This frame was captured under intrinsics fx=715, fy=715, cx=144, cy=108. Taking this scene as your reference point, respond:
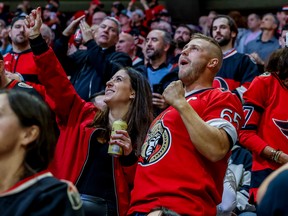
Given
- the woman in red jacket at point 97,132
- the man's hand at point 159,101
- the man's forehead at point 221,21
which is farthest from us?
the man's forehead at point 221,21

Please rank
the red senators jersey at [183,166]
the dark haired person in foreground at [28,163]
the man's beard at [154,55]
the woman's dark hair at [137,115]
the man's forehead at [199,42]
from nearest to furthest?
the dark haired person in foreground at [28,163]
the red senators jersey at [183,166]
the man's forehead at [199,42]
the woman's dark hair at [137,115]
the man's beard at [154,55]

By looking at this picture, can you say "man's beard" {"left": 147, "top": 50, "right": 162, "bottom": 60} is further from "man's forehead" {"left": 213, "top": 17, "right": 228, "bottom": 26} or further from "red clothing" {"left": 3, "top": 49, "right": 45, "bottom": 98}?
"red clothing" {"left": 3, "top": 49, "right": 45, "bottom": 98}

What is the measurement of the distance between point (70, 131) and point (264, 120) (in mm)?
1321

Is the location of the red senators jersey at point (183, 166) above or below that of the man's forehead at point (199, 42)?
below

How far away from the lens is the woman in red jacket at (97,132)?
4512mm

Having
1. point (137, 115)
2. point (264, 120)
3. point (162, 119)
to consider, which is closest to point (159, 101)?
point (137, 115)

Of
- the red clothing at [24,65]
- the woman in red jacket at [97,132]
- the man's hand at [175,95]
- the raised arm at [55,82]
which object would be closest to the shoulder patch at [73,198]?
the man's hand at [175,95]

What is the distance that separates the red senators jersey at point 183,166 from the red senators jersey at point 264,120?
83cm

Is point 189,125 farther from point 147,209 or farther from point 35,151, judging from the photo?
point 35,151

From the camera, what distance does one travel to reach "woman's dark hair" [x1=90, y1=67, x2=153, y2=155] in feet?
15.6

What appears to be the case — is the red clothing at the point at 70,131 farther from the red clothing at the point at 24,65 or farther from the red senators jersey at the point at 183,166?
the red clothing at the point at 24,65

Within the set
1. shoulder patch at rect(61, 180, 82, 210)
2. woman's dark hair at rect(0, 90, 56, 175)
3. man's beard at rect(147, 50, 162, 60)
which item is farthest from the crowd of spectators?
woman's dark hair at rect(0, 90, 56, 175)

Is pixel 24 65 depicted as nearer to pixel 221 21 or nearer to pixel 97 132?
pixel 221 21

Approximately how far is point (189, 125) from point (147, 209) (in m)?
0.51
